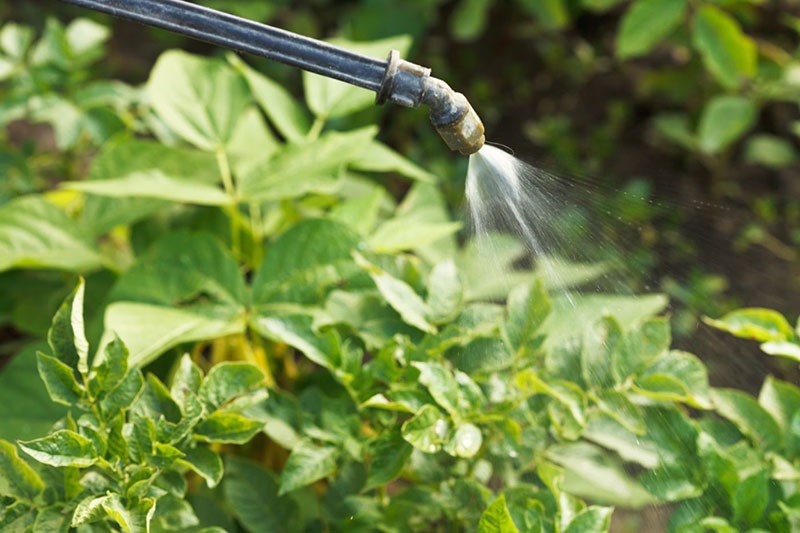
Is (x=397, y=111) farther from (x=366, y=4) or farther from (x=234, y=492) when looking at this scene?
(x=234, y=492)

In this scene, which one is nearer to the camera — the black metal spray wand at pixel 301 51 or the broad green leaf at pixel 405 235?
the black metal spray wand at pixel 301 51

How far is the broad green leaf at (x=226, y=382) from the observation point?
1.05 m

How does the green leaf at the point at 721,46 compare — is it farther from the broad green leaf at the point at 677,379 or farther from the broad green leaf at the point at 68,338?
the broad green leaf at the point at 68,338

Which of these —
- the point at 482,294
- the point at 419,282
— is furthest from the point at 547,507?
the point at 482,294

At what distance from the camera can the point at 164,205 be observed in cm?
164

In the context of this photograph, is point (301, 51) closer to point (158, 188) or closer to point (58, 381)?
point (58, 381)

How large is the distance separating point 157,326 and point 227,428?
301 millimetres

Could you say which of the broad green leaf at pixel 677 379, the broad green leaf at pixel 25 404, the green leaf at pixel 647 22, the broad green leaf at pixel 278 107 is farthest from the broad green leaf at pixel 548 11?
the broad green leaf at pixel 25 404

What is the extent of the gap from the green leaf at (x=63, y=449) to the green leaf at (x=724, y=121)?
1872 mm

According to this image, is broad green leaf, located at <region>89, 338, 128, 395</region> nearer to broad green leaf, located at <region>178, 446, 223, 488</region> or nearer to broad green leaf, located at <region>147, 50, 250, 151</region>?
broad green leaf, located at <region>178, 446, 223, 488</region>

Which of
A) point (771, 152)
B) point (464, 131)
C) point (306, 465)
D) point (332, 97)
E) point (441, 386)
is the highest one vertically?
point (464, 131)

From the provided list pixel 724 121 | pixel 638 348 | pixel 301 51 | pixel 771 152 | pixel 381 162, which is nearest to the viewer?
pixel 301 51

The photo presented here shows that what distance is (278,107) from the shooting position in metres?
1.74

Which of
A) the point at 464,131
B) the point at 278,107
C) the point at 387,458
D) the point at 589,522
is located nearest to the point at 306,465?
the point at 387,458
